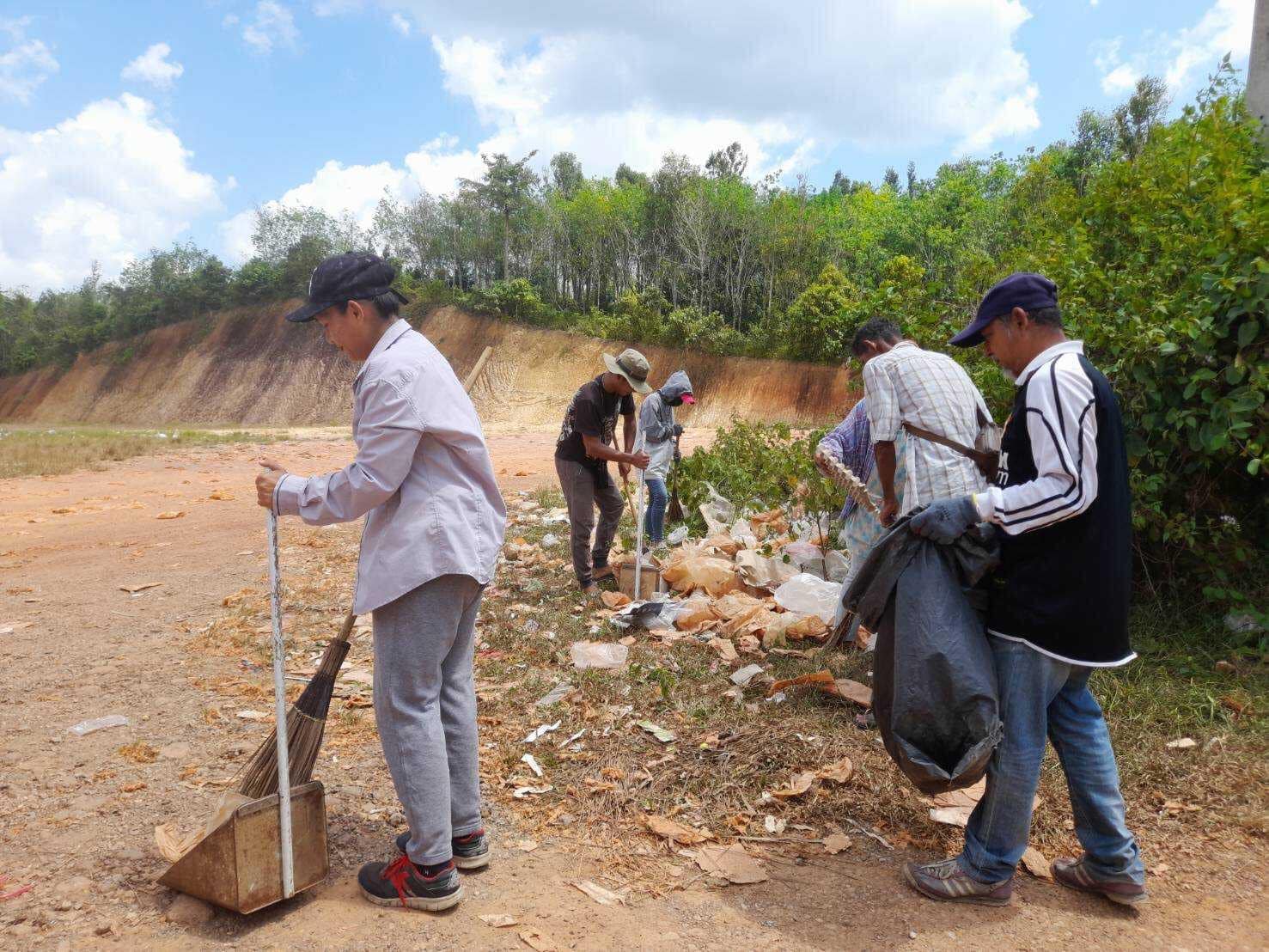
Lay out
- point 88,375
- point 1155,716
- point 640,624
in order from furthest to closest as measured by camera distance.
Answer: point 88,375 < point 640,624 < point 1155,716

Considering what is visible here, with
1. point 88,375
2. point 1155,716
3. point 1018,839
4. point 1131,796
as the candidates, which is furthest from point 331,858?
point 88,375

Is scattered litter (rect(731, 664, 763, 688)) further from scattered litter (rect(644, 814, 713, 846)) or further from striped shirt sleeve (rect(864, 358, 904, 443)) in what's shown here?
striped shirt sleeve (rect(864, 358, 904, 443))

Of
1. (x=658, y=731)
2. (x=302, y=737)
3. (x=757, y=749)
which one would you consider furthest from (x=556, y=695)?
(x=302, y=737)

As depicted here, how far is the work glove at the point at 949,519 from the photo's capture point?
94.7 inches

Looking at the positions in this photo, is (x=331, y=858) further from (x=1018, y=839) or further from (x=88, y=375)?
(x=88, y=375)

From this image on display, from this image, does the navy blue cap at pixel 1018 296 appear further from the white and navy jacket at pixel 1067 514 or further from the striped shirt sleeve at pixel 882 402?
the striped shirt sleeve at pixel 882 402

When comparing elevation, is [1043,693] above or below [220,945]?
above

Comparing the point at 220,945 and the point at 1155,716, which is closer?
the point at 220,945

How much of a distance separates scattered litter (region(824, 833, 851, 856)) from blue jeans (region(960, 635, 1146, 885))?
0.51 meters

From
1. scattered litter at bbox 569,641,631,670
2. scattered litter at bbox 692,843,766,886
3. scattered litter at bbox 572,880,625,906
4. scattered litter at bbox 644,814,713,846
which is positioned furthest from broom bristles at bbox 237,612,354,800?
scattered litter at bbox 569,641,631,670

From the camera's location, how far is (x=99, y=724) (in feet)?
12.7

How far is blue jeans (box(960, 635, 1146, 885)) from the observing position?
2.41 meters

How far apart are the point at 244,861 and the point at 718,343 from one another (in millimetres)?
29480

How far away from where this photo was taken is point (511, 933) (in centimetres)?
246
